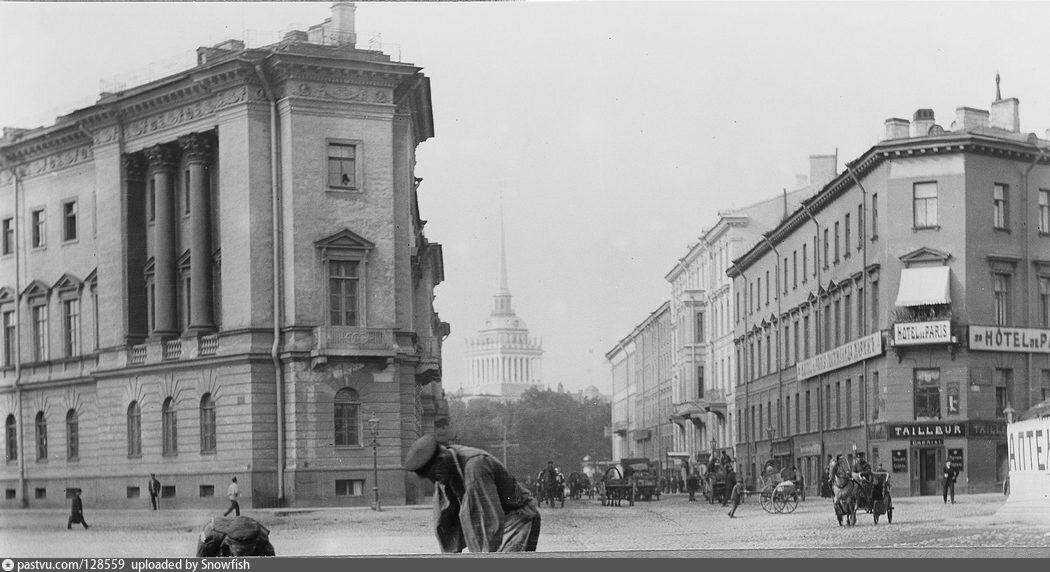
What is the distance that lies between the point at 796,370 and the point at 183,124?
5352mm

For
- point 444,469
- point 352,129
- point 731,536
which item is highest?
point 352,129

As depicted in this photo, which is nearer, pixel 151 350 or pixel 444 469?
pixel 444 469

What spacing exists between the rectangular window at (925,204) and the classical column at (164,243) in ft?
19.4

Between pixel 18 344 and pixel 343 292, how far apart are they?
2.85 meters

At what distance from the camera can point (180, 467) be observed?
41.4 ft

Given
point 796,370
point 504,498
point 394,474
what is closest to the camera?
point 504,498

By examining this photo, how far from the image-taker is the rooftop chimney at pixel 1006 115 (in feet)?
41.1

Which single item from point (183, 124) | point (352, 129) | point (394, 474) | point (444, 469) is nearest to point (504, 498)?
point (444, 469)

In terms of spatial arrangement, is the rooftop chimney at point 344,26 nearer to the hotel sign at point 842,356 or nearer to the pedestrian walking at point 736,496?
the hotel sign at point 842,356

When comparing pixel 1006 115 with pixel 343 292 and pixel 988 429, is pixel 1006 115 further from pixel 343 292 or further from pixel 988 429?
pixel 343 292

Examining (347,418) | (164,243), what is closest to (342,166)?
(164,243)

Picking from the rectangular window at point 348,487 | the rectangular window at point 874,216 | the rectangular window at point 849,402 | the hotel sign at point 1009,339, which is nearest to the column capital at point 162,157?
the rectangular window at point 348,487

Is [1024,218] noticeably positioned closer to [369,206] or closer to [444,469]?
[369,206]

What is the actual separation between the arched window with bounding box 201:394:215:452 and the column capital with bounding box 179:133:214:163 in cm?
189
